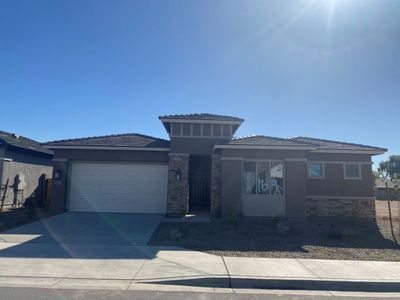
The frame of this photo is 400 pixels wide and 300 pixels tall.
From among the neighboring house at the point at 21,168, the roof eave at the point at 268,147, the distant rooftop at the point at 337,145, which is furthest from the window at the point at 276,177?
the neighboring house at the point at 21,168

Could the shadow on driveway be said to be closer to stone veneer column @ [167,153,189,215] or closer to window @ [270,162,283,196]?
stone veneer column @ [167,153,189,215]

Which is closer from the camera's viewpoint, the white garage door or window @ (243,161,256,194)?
window @ (243,161,256,194)

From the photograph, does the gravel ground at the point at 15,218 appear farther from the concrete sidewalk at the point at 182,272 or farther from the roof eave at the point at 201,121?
the roof eave at the point at 201,121

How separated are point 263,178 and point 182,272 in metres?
8.59

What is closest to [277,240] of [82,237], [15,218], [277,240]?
[277,240]

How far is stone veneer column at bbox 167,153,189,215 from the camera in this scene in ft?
53.7

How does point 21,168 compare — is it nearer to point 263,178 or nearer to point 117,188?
point 117,188

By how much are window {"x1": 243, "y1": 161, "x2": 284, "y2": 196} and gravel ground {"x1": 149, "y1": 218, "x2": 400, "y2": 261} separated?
1461mm

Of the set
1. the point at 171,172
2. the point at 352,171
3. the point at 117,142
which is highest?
the point at 117,142

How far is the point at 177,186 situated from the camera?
1648 cm

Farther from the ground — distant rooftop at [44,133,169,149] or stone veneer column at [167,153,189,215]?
distant rooftop at [44,133,169,149]

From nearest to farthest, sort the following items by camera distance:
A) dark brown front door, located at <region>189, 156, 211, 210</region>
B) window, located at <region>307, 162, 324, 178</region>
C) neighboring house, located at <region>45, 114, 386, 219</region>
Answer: neighboring house, located at <region>45, 114, 386, 219</region>
window, located at <region>307, 162, 324, 178</region>
dark brown front door, located at <region>189, 156, 211, 210</region>

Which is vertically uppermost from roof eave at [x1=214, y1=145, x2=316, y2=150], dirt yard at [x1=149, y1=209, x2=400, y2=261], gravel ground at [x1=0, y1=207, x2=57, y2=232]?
roof eave at [x1=214, y1=145, x2=316, y2=150]

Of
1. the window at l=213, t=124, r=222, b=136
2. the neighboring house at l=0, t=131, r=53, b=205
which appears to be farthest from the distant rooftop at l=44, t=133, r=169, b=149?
the neighboring house at l=0, t=131, r=53, b=205
